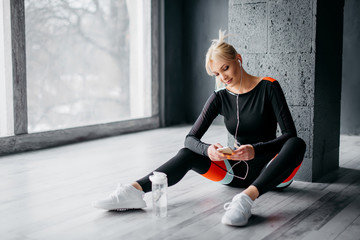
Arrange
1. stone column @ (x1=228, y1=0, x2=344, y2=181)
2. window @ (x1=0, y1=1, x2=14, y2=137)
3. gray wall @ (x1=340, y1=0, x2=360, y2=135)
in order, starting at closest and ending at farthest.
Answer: stone column @ (x1=228, y1=0, x2=344, y2=181) < window @ (x1=0, y1=1, x2=14, y2=137) < gray wall @ (x1=340, y1=0, x2=360, y2=135)

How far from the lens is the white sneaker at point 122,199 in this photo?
2156mm

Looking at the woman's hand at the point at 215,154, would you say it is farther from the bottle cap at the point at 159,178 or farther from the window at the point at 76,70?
the window at the point at 76,70

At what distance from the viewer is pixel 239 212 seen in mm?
1987

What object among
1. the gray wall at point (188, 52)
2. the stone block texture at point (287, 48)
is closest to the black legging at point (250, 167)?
the stone block texture at point (287, 48)

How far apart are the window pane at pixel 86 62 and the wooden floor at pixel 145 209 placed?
2.87ft

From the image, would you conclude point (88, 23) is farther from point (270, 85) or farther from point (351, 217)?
point (351, 217)

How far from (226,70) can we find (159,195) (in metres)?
0.70

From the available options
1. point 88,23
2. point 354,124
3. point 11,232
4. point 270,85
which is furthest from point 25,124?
point 354,124

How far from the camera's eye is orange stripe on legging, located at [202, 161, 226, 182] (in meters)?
2.36

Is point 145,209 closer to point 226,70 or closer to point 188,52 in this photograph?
point 226,70

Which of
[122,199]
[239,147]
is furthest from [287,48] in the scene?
[122,199]

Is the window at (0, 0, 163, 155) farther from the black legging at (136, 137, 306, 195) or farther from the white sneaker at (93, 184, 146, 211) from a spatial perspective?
the black legging at (136, 137, 306, 195)

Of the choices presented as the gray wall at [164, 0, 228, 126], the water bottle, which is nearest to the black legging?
the water bottle

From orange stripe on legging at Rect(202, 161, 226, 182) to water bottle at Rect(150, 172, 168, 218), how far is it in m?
0.33
